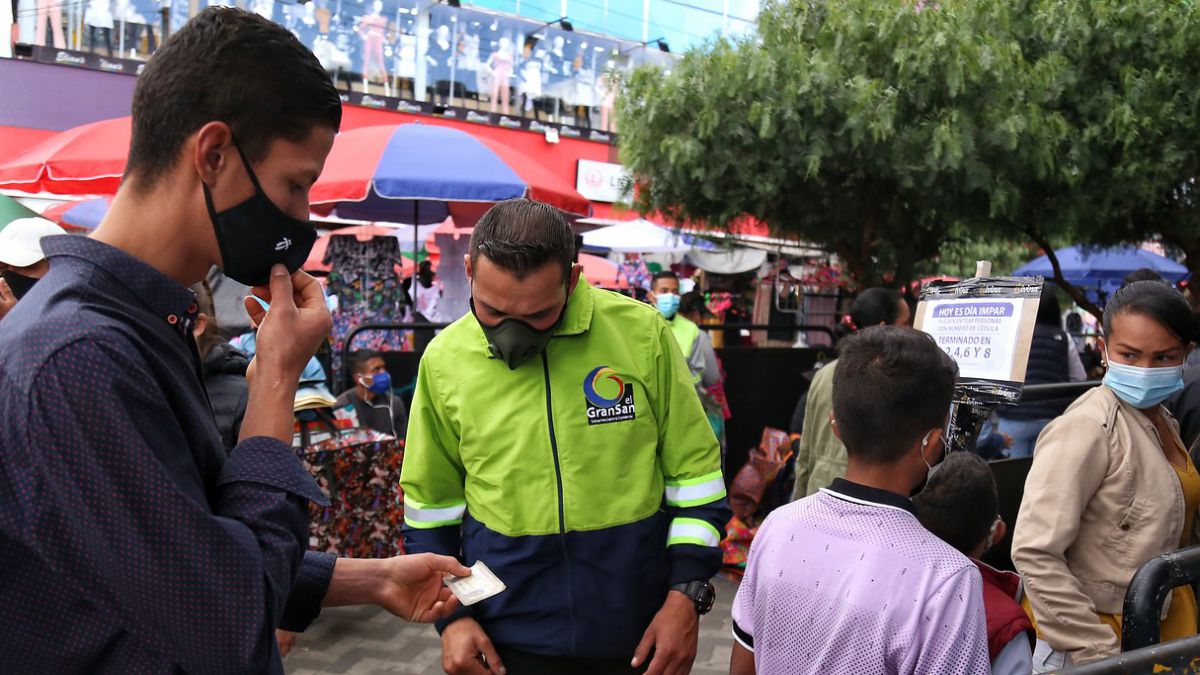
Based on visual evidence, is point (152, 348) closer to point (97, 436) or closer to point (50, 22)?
point (97, 436)

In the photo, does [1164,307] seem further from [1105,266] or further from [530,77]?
[530,77]

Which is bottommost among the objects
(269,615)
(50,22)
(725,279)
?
(725,279)

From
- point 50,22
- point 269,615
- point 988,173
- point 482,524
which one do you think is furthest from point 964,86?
point 50,22

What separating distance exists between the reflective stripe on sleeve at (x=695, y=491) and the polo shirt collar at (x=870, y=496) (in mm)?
462

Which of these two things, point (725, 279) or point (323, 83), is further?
point (725, 279)

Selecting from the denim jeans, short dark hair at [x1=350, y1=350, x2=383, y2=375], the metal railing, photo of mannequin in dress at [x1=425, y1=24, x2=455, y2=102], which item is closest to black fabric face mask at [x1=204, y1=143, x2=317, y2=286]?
the metal railing

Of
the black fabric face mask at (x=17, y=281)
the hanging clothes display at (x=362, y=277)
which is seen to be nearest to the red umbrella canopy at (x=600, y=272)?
the hanging clothes display at (x=362, y=277)

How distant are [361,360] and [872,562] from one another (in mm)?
4901

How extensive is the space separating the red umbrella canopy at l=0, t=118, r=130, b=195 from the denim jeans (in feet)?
22.6

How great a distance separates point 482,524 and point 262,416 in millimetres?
1131

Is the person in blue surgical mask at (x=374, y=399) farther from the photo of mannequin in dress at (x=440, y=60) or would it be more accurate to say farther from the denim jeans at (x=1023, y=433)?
the photo of mannequin in dress at (x=440, y=60)

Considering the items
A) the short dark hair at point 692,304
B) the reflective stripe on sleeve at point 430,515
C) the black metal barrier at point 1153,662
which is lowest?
the short dark hair at point 692,304

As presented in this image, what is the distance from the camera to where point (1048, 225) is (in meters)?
7.09

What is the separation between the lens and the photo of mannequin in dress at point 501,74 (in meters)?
18.0
